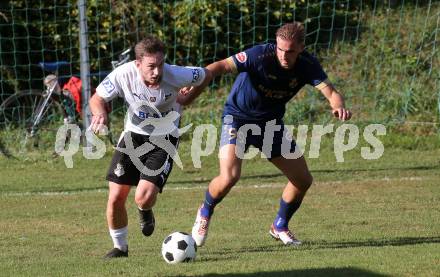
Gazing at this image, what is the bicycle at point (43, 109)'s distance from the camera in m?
14.3

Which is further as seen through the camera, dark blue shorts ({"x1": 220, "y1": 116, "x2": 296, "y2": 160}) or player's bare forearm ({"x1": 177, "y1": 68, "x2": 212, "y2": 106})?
dark blue shorts ({"x1": 220, "y1": 116, "x2": 296, "y2": 160})

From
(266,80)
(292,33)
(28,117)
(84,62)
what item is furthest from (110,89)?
(28,117)

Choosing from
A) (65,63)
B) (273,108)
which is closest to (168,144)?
(273,108)

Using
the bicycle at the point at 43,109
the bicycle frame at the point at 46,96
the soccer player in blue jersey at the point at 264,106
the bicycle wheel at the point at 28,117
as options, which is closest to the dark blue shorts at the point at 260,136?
the soccer player in blue jersey at the point at 264,106

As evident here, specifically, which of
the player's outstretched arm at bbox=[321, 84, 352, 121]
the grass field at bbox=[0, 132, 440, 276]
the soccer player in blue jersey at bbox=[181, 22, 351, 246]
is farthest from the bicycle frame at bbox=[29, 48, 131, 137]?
the player's outstretched arm at bbox=[321, 84, 352, 121]

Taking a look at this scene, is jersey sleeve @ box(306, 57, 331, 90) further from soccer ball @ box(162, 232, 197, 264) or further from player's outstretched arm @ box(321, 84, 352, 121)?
soccer ball @ box(162, 232, 197, 264)

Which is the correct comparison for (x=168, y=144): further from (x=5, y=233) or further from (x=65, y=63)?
(x=65, y=63)

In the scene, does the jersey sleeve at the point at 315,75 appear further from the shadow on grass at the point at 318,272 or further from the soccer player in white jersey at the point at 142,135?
the shadow on grass at the point at 318,272

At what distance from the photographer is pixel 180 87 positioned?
747 cm

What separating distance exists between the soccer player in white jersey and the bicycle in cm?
666

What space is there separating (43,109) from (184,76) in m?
7.33

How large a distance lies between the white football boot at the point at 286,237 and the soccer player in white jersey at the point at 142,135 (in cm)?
130

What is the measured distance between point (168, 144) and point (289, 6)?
8.45 metres

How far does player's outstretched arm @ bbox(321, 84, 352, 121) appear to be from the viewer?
7484 millimetres
